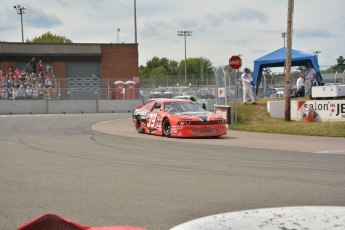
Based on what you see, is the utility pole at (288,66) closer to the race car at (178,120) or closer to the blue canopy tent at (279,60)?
the race car at (178,120)

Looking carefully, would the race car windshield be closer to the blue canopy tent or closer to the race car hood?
the race car hood

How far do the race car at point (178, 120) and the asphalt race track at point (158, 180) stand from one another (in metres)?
2.17

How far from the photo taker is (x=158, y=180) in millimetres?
7391

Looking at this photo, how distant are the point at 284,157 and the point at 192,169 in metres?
2.53

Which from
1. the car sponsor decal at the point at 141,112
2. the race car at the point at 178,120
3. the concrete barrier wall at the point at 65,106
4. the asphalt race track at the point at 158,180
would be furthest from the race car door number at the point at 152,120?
the concrete barrier wall at the point at 65,106

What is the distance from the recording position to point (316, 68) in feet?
82.6

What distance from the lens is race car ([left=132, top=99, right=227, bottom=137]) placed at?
591 inches

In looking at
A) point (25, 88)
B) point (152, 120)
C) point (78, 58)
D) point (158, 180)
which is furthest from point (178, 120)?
point (78, 58)

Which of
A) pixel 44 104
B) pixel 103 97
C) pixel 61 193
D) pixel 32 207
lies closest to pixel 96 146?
pixel 61 193

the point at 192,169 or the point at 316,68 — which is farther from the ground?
the point at 316,68

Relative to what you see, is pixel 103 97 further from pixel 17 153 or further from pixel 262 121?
pixel 17 153

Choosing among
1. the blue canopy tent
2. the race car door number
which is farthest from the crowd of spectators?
the race car door number

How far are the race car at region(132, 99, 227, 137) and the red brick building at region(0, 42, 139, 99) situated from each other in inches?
1176

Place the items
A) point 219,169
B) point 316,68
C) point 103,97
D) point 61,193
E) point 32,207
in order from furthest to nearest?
point 103,97
point 316,68
point 219,169
point 61,193
point 32,207
